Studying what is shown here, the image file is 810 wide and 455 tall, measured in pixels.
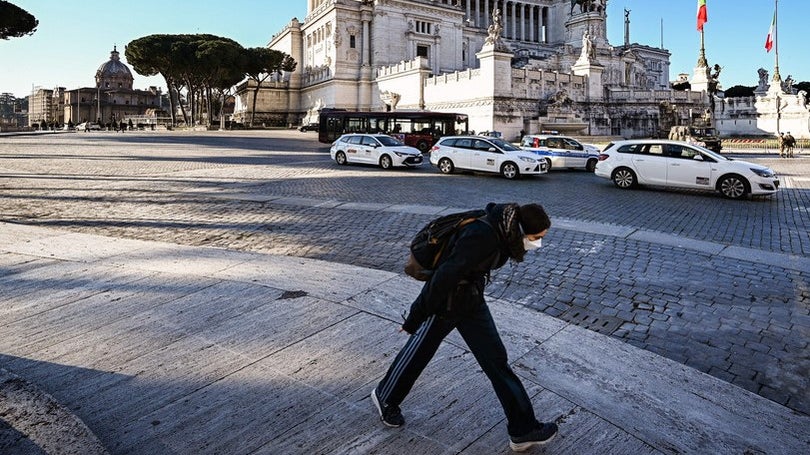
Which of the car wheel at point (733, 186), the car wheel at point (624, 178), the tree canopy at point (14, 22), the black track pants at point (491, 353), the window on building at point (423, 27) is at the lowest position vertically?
the black track pants at point (491, 353)

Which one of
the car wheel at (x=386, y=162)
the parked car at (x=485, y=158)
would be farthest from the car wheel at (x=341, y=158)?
the parked car at (x=485, y=158)

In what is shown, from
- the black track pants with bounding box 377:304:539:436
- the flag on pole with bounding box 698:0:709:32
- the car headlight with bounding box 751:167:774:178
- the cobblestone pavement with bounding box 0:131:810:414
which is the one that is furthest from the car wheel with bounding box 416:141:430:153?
the black track pants with bounding box 377:304:539:436

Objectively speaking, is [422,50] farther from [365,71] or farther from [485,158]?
[485,158]

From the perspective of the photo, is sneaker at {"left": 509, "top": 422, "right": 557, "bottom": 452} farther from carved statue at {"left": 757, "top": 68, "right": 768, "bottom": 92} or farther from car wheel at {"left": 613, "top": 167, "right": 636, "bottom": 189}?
carved statue at {"left": 757, "top": 68, "right": 768, "bottom": 92}

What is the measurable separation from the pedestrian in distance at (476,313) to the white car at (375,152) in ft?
61.6

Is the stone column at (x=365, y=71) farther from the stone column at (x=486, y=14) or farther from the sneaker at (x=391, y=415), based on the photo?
the sneaker at (x=391, y=415)

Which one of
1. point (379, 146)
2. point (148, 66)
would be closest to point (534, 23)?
point (148, 66)

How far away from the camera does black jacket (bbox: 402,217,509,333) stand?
286 centimetres

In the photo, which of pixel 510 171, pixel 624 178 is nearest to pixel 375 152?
pixel 510 171

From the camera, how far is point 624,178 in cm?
1720

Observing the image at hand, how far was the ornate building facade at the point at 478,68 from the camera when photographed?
43.4 meters

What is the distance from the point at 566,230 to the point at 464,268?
778 cm

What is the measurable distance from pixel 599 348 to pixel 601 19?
79.4 meters

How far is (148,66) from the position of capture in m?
63.4
